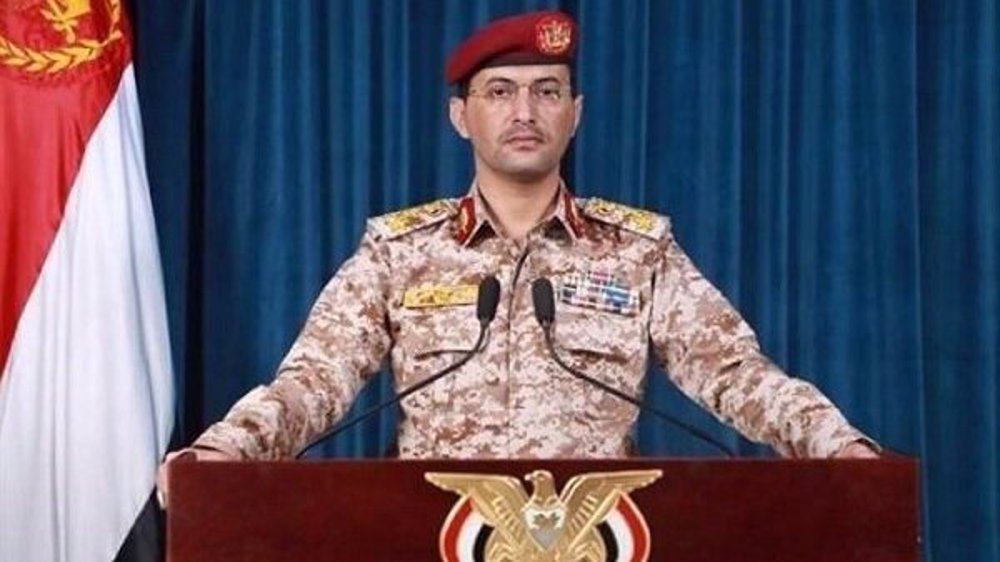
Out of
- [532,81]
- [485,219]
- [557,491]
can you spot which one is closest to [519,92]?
[532,81]

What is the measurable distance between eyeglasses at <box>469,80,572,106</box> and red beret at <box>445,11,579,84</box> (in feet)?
0.10

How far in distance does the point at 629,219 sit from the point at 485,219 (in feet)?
0.69

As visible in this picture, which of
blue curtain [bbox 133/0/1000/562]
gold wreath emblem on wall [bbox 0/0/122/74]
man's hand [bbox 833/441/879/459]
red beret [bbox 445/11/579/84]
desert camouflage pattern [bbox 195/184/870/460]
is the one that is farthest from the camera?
blue curtain [bbox 133/0/1000/562]

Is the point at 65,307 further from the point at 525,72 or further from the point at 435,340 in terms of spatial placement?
the point at 525,72

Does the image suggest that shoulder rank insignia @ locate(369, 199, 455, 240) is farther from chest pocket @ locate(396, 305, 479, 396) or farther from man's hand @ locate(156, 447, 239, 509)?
man's hand @ locate(156, 447, 239, 509)

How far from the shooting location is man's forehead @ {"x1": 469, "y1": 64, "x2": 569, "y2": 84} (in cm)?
216

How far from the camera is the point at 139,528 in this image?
99.7 inches

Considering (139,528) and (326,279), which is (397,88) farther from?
(139,528)

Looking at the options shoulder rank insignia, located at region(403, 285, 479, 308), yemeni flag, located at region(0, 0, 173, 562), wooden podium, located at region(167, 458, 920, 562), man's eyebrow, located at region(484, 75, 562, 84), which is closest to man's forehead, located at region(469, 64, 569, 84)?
man's eyebrow, located at region(484, 75, 562, 84)

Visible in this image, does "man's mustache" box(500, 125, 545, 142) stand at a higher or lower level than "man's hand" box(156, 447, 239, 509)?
higher

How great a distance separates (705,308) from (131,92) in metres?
1.08

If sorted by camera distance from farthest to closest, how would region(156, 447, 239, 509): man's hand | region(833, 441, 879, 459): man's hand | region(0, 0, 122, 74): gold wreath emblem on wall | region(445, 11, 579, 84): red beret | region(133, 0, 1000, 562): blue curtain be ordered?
region(133, 0, 1000, 562): blue curtain → region(0, 0, 122, 74): gold wreath emblem on wall → region(445, 11, 579, 84): red beret → region(833, 441, 879, 459): man's hand → region(156, 447, 239, 509): man's hand

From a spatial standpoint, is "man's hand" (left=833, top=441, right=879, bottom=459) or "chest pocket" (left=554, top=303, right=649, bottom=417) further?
"chest pocket" (left=554, top=303, right=649, bottom=417)

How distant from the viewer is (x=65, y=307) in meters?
2.50
